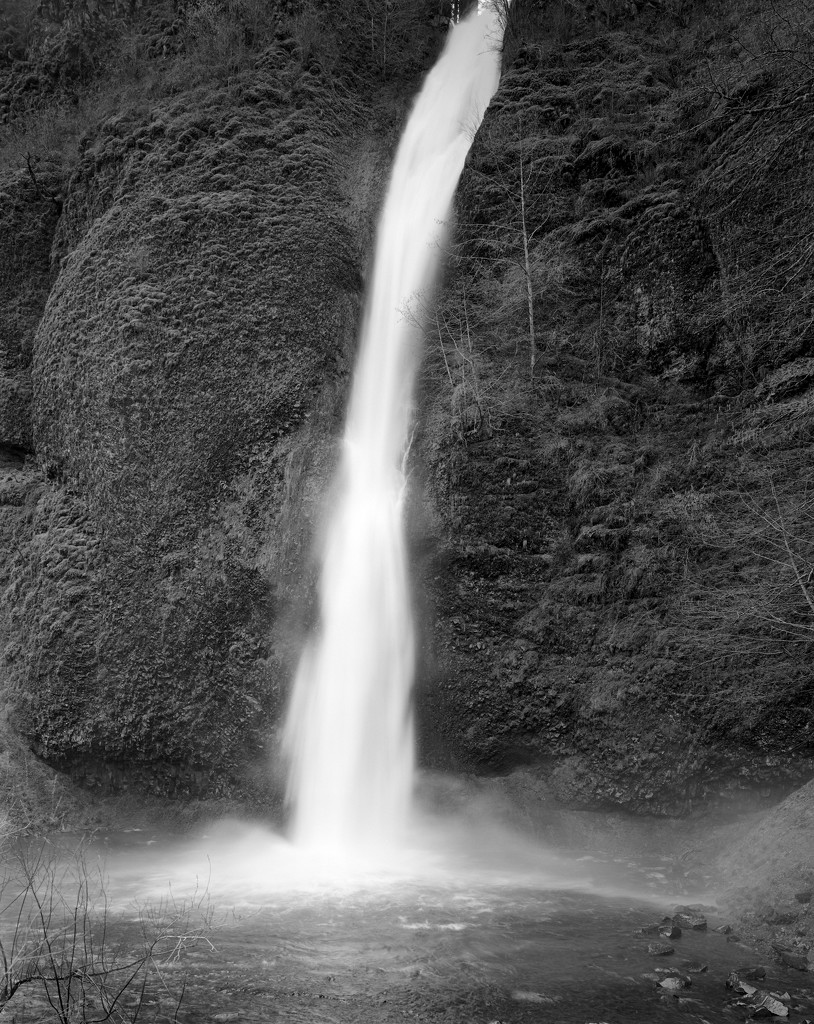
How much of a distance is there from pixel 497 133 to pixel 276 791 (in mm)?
14448

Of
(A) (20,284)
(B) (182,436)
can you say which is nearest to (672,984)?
(B) (182,436)

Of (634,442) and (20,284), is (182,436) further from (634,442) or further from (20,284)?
(634,442)

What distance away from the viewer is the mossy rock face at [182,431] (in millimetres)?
14484

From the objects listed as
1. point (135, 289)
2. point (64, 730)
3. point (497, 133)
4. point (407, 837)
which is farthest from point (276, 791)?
point (497, 133)

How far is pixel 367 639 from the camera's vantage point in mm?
13906

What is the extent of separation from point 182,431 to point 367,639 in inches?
223

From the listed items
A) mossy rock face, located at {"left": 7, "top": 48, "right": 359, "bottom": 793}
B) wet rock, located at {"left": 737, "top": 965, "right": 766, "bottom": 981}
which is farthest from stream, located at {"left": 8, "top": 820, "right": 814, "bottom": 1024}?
mossy rock face, located at {"left": 7, "top": 48, "right": 359, "bottom": 793}

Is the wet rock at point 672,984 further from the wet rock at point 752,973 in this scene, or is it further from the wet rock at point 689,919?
the wet rock at point 689,919

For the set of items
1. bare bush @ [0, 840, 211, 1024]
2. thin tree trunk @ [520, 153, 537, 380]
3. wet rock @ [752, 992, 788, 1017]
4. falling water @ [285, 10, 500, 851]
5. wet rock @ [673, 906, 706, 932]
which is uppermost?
thin tree trunk @ [520, 153, 537, 380]

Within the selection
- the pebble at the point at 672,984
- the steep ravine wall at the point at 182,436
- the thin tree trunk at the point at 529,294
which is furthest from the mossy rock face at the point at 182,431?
the pebble at the point at 672,984

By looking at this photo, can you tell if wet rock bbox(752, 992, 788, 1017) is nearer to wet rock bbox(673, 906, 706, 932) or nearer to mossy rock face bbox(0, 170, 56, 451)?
wet rock bbox(673, 906, 706, 932)

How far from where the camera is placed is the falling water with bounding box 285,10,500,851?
1316 centimetres

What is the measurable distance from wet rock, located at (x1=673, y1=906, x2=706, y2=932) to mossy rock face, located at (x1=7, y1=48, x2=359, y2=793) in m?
7.19

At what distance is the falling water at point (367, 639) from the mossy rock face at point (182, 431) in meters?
0.60
